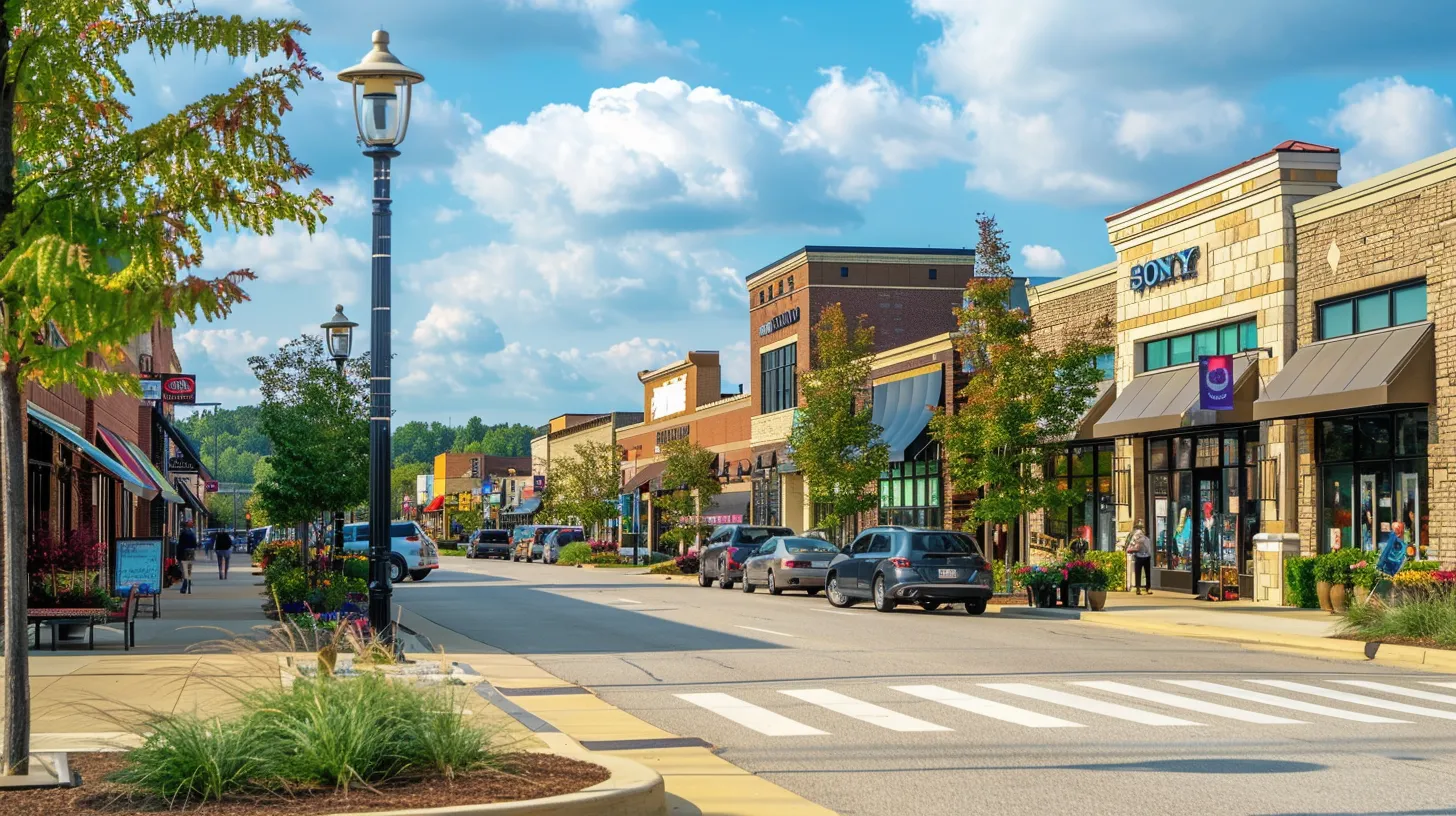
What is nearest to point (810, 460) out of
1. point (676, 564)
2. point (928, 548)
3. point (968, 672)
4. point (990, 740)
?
point (676, 564)

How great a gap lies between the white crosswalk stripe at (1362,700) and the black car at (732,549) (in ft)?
76.0

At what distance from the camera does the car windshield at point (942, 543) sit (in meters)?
28.5

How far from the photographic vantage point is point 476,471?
15712 cm

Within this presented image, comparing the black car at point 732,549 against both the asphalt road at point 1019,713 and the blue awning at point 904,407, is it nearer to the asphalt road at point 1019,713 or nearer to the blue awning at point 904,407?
the blue awning at point 904,407

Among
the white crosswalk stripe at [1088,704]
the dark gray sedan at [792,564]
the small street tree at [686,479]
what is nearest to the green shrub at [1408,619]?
the white crosswalk stripe at [1088,704]

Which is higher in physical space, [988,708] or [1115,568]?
[1115,568]

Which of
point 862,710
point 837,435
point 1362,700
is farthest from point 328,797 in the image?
point 837,435

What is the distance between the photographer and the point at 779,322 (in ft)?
200

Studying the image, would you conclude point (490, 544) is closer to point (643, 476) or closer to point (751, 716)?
point (643, 476)

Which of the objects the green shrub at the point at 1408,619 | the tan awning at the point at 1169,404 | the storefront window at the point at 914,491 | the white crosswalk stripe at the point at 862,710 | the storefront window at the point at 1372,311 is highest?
the storefront window at the point at 1372,311

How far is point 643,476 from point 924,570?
52.7m

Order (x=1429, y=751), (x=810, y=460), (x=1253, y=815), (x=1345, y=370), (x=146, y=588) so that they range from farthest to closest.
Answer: (x=810, y=460) → (x=1345, y=370) → (x=146, y=588) → (x=1429, y=751) → (x=1253, y=815)

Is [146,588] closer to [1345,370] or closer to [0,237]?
[0,237]

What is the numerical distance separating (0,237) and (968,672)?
11.9m
